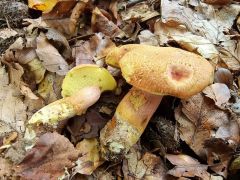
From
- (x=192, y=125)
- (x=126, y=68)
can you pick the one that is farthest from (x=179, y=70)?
(x=192, y=125)

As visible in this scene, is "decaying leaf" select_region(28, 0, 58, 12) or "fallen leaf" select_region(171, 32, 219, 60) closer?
"fallen leaf" select_region(171, 32, 219, 60)

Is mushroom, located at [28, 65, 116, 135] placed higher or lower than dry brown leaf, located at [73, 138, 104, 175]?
higher

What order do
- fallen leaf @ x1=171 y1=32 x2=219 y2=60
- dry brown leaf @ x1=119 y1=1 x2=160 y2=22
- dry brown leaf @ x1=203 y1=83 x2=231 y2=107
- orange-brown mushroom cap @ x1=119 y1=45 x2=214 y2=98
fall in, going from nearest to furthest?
orange-brown mushroom cap @ x1=119 y1=45 x2=214 y2=98 < dry brown leaf @ x1=203 y1=83 x2=231 y2=107 < fallen leaf @ x1=171 y1=32 x2=219 y2=60 < dry brown leaf @ x1=119 y1=1 x2=160 y2=22

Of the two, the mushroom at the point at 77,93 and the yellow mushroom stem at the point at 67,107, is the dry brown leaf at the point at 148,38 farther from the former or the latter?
the yellow mushroom stem at the point at 67,107

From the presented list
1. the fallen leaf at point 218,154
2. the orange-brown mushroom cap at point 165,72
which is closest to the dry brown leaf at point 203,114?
the fallen leaf at point 218,154

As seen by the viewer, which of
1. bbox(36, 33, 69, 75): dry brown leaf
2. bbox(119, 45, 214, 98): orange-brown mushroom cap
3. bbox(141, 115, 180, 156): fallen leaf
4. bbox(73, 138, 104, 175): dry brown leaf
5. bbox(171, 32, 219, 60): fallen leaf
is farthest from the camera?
bbox(171, 32, 219, 60): fallen leaf

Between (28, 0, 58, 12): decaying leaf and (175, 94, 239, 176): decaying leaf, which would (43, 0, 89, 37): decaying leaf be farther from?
(175, 94, 239, 176): decaying leaf

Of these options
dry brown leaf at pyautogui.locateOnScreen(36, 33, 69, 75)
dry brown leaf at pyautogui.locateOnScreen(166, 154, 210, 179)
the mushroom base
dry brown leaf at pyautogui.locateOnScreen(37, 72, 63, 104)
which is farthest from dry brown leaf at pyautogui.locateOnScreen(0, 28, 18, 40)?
dry brown leaf at pyautogui.locateOnScreen(166, 154, 210, 179)
